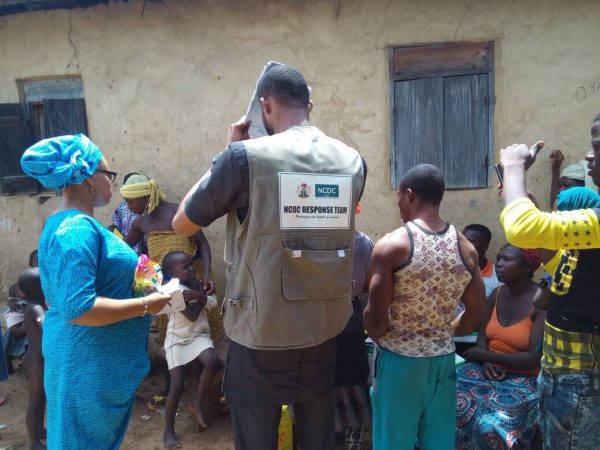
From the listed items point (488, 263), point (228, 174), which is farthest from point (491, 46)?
point (228, 174)

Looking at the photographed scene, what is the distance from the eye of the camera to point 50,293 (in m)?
2.05

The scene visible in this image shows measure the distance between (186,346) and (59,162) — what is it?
2279mm

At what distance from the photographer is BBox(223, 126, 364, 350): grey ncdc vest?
1.85 m

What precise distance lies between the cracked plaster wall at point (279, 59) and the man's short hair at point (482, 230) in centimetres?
32

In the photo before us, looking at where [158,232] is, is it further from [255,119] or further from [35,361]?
[255,119]

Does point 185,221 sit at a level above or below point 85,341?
above

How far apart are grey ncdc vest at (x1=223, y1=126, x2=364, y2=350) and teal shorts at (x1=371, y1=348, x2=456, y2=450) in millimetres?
637

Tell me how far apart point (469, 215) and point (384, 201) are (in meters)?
0.80

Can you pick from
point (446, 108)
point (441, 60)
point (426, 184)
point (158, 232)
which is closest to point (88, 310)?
point (426, 184)

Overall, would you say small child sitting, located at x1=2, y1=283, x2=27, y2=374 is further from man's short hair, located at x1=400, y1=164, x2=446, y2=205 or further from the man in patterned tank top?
man's short hair, located at x1=400, y1=164, x2=446, y2=205

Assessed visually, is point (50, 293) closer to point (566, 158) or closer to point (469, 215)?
point (469, 215)

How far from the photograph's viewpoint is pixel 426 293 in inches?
93.9

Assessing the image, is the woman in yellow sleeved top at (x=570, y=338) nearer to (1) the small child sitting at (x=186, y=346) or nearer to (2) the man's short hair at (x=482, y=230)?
(2) the man's short hair at (x=482, y=230)

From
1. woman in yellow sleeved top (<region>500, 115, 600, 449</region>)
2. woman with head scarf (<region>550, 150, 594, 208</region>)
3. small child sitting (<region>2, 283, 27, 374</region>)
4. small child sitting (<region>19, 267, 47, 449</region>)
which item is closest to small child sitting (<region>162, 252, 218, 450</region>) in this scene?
small child sitting (<region>19, 267, 47, 449</region>)
